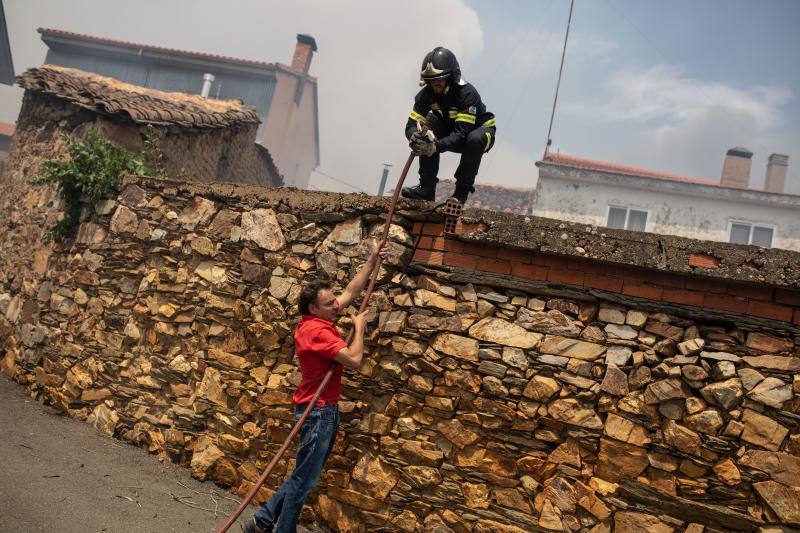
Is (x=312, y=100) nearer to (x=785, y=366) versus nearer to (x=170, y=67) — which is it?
(x=170, y=67)

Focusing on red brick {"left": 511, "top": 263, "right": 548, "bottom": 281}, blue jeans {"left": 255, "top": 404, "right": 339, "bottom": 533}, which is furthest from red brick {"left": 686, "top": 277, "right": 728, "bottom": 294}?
blue jeans {"left": 255, "top": 404, "right": 339, "bottom": 533}

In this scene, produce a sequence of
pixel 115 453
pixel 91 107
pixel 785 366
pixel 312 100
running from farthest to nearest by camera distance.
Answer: pixel 312 100 → pixel 91 107 → pixel 115 453 → pixel 785 366

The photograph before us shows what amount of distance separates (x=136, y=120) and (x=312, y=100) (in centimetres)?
1917

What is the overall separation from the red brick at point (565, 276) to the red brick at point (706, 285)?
0.72 m

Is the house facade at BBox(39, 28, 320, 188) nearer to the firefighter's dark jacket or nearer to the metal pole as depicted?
the metal pole

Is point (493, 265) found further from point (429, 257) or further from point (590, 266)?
point (590, 266)

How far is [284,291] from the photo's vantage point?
491 cm

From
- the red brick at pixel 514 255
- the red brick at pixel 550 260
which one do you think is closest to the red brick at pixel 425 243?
the red brick at pixel 514 255

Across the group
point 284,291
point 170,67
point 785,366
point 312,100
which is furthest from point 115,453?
point 312,100

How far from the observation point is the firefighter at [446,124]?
4.46 metres

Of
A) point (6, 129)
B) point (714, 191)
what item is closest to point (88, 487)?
point (714, 191)

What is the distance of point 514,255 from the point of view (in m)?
4.21

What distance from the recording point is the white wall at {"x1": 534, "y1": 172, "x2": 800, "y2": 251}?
17.7 meters

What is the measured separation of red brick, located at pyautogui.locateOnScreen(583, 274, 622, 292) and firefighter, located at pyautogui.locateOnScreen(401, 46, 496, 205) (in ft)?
3.95
